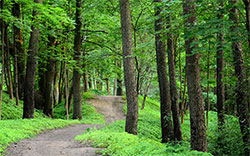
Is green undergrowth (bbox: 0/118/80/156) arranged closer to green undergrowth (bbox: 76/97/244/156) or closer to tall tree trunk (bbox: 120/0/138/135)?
green undergrowth (bbox: 76/97/244/156)

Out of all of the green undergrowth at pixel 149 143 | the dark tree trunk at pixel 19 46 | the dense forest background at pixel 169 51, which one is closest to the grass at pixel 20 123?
the dense forest background at pixel 169 51

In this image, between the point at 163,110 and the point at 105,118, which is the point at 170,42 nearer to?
the point at 163,110

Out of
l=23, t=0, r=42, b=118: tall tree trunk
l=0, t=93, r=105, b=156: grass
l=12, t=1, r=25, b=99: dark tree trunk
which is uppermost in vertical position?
l=12, t=1, r=25, b=99: dark tree trunk

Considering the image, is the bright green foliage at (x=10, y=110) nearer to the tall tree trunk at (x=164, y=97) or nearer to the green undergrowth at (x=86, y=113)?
the green undergrowth at (x=86, y=113)

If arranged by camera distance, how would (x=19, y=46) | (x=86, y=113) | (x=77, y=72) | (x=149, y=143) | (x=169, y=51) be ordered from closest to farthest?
(x=149, y=143), (x=169, y=51), (x=19, y=46), (x=77, y=72), (x=86, y=113)

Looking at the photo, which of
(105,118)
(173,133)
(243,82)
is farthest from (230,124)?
(105,118)

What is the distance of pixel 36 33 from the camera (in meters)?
13.0

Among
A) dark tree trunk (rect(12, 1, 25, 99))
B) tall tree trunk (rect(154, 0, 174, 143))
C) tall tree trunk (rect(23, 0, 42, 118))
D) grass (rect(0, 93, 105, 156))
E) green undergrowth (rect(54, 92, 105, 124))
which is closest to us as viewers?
grass (rect(0, 93, 105, 156))

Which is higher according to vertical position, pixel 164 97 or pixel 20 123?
pixel 164 97

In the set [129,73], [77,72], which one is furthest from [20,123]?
[77,72]

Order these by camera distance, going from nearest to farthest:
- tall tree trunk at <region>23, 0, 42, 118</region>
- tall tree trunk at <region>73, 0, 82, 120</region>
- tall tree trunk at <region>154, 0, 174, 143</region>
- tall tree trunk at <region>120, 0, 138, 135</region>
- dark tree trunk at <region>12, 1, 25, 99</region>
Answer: tall tree trunk at <region>120, 0, 138, 135</region>, tall tree trunk at <region>154, 0, 174, 143</region>, tall tree trunk at <region>23, 0, 42, 118</region>, dark tree trunk at <region>12, 1, 25, 99</region>, tall tree trunk at <region>73, 0, 82, 120</region>

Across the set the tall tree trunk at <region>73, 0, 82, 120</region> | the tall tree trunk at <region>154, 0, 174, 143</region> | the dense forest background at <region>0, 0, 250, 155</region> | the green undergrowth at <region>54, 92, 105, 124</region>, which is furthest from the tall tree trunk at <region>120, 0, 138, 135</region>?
the green undergrowth at <region>54, 92, 105, 124</region>

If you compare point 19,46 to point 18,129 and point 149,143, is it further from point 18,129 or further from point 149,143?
point 149,143

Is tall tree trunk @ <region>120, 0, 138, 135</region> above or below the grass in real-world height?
above
